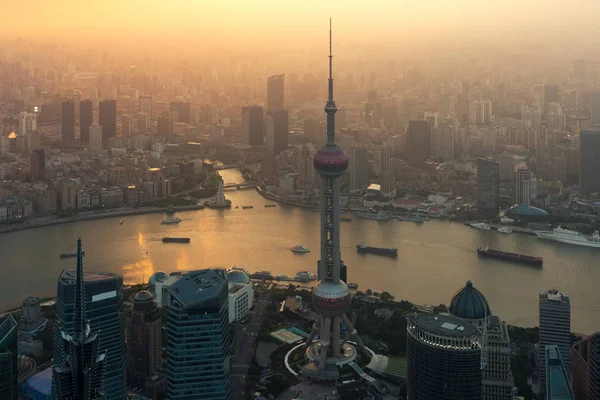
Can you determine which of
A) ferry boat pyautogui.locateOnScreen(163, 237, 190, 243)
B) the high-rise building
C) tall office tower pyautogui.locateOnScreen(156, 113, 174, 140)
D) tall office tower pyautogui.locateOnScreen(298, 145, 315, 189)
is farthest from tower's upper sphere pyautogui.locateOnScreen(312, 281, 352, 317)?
tall office tower pyautogui.locateOnScreen(156, 113, 174, 140)

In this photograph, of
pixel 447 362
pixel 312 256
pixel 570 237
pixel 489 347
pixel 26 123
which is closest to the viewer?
pixel 447 362

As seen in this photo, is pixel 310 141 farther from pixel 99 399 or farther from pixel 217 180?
pixel 99 399

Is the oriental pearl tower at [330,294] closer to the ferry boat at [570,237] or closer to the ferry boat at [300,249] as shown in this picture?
the ferry boat at [300,249]

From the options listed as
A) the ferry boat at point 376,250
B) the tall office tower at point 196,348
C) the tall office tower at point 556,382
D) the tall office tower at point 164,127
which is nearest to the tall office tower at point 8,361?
the tall office tower at point 196,348

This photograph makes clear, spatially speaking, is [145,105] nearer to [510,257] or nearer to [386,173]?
[386,173]

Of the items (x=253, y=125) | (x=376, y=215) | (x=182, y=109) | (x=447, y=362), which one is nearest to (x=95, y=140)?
(x=253, y=125)

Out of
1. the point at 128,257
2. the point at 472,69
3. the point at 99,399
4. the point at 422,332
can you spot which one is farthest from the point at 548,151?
the point at 99,399
